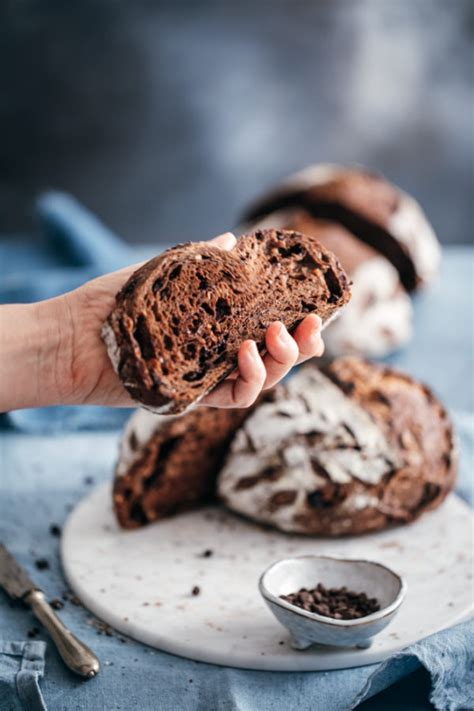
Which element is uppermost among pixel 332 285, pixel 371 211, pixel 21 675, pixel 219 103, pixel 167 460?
pixel 219 103

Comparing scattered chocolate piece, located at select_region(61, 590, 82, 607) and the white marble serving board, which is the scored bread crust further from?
Answer: scattered chocolate piece, located at select_region(61, 590, 82, 607)

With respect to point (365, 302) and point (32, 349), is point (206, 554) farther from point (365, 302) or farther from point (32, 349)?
point (365, 302)

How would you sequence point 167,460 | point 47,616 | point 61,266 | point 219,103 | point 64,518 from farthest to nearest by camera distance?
1. point 219,103
2. point 61,266
3. point 64,518
4. point 167,460
5. point 47,616

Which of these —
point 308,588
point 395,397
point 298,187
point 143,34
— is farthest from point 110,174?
point 308,588

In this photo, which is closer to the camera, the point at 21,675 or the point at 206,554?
the point at 21,675

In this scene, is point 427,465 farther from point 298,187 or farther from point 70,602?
point 298,187

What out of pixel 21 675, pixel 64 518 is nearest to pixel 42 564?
pixel 64 518

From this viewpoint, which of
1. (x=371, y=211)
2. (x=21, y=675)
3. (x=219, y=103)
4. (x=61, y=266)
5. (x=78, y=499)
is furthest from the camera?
(x=219, y=103)
